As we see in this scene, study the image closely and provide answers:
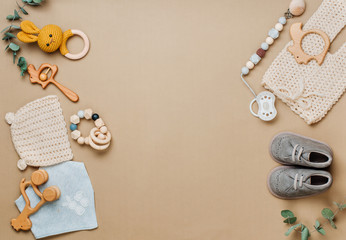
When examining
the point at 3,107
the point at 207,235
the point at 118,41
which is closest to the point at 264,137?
the point at 207,235

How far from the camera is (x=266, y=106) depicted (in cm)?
155

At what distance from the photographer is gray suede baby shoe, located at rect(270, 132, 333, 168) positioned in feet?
4.68

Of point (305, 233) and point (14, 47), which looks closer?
point (305, 233)

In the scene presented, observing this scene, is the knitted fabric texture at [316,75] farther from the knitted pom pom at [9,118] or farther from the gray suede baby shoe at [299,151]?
the knitted pom pom at [9,118]

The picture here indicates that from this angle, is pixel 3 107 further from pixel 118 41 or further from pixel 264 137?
pixel 264 137

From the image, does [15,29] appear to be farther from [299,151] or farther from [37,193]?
[299,151]

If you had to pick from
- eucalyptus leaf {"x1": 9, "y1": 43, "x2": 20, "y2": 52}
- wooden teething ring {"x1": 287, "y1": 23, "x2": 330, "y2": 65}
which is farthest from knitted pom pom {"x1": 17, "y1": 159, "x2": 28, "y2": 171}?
wooden teething ring {"x1": 287, "y1": 23, "x2": 330, "y2": 65}

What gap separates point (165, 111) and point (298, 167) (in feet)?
2.09

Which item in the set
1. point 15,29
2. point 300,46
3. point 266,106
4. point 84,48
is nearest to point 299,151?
point 266,106

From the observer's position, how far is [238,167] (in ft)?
5.18

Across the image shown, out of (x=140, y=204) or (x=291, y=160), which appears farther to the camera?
(x=140, y=204)

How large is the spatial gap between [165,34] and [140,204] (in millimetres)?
788

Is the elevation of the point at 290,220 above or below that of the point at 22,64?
above

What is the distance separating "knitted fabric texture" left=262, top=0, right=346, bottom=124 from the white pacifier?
0.03 meters
